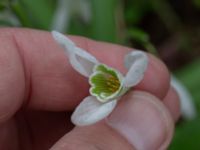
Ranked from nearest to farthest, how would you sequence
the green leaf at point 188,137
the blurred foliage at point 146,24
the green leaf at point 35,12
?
the green leaf at point 35,12
the blurred foliage at point 146,24
the green leaf at point 188,137

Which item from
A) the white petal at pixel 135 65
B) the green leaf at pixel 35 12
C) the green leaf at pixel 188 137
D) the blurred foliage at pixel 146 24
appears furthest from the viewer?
the green leaf at pixel 188 137

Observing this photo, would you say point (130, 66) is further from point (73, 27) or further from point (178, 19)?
point (178, 19)

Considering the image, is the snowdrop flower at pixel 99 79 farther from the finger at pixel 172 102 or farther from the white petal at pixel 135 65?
the finger at pixel 172 102

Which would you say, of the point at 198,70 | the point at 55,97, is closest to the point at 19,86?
the point at 55,97

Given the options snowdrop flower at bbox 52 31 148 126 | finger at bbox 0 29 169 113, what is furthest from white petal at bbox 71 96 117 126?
finger at bbox 0 29 169 113

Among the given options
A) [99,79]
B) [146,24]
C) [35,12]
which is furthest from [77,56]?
[146,24]

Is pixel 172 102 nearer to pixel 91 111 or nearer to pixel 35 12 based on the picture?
pixel 91 111

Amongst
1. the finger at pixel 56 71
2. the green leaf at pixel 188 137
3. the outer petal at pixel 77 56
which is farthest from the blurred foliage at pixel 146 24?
the outer petal at pixel 77 56
